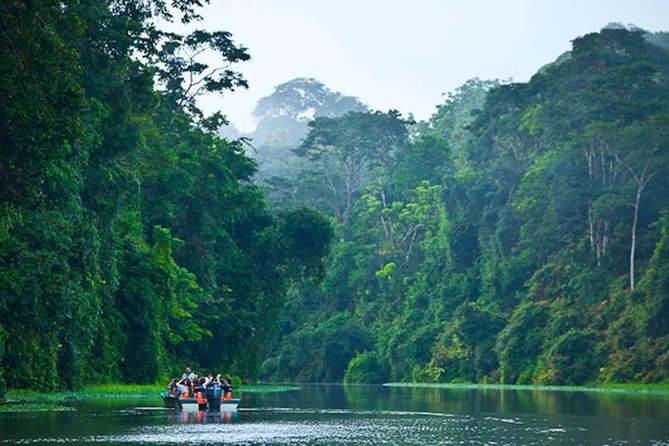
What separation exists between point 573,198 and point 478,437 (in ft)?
200

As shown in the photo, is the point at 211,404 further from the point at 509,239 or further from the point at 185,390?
the point at 509,239

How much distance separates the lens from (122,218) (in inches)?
2266

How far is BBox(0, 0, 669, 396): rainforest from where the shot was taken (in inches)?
1665

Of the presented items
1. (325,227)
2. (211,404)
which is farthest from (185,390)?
(325,227)

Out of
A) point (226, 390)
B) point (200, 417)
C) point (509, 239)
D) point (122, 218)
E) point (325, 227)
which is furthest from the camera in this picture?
point (509, 239)

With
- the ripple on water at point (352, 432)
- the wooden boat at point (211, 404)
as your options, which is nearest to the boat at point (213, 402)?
the wooden boat at point (211, 404)

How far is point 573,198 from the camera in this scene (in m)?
87.7

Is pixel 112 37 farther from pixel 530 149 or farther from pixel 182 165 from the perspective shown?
pixel 530 149

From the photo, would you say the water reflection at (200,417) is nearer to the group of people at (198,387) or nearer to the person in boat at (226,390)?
the group of people at (198,387)

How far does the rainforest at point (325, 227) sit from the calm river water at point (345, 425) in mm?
6906

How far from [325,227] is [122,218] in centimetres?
1996

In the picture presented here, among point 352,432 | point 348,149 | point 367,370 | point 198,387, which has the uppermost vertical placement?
point 348,149

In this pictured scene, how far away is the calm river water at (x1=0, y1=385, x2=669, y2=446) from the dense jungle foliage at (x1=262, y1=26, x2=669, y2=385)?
118ft

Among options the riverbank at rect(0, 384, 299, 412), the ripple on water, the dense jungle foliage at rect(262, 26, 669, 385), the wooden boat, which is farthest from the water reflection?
the dense jungle foliage at rect(262, 26, 669, 385)
